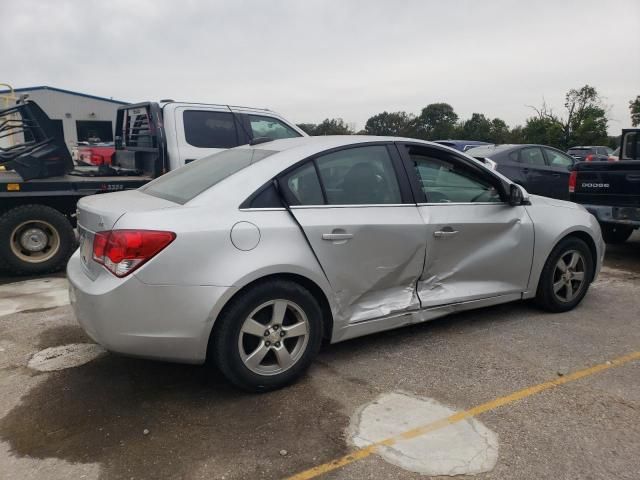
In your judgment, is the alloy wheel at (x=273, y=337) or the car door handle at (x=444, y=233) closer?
the alloy wheel at (x=273, y=337)

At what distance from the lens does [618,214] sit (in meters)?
6.43

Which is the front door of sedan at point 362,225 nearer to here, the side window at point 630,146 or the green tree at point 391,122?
the side window at point 630,146

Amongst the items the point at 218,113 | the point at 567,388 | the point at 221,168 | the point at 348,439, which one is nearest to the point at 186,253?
the point at 221,168

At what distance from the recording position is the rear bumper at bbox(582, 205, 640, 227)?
6.27 metres

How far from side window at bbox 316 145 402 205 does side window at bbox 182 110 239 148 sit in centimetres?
357

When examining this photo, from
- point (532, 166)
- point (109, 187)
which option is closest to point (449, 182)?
point (109, 187)

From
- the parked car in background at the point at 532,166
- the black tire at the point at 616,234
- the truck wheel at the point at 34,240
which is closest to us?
the truck wheel at the point at 34,240

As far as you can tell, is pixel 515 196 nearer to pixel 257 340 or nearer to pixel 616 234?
pixel 257 340

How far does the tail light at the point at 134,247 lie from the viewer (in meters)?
2.73

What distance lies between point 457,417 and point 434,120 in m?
74.8

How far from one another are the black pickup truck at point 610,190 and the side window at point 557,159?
3572mm

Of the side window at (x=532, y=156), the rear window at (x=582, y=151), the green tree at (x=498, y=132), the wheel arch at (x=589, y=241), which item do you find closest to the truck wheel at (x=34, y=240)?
the wheel arch at (x=589, y=241)

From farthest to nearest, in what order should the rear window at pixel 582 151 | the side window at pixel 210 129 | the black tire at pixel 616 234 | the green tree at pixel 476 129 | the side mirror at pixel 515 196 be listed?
the green tree at pixel 476 129
the rear window at pixel 582 151
the black tire at pixel 616 234
the side window at pixel 210 129
the side mirror at pixel 515 196

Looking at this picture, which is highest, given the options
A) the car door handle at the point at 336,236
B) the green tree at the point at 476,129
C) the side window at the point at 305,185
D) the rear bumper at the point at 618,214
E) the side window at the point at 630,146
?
the green tree at the point at 476,129
